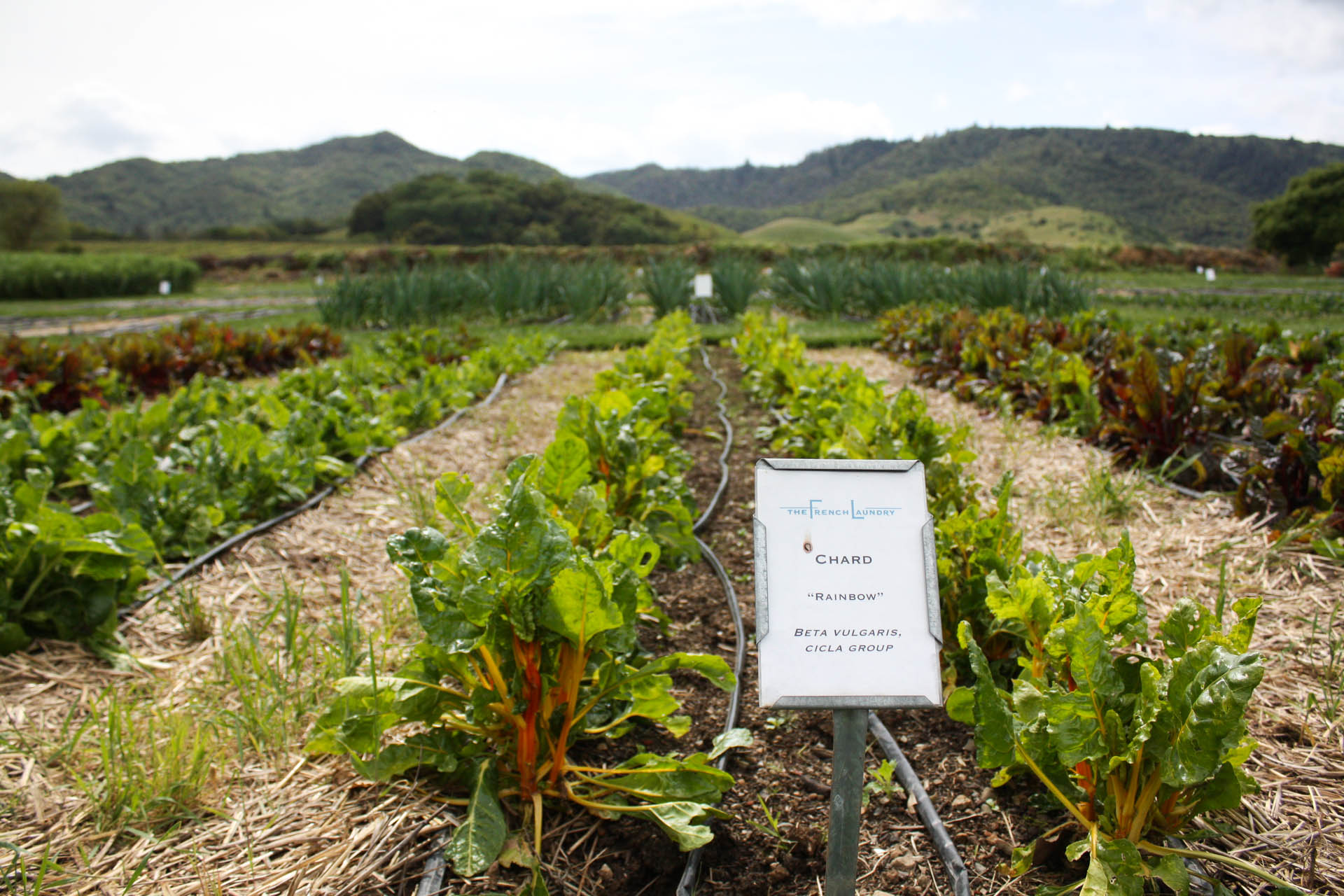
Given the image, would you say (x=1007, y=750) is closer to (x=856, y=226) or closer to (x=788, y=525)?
(x=788, y=525)

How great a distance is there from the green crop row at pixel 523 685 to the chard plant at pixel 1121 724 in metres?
0.53

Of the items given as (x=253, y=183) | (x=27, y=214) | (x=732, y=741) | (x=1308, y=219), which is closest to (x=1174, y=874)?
(x=732, y=741)

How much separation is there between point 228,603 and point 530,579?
166cm

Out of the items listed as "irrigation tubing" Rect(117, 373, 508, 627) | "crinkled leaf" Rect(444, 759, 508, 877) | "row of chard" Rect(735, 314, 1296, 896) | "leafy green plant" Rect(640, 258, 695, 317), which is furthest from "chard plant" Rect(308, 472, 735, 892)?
"leafy green plant" Rect(640, 258, 695, 317)

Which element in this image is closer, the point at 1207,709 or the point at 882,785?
the point at 1207,709

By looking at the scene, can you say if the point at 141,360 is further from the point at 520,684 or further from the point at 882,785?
the point at 882,785

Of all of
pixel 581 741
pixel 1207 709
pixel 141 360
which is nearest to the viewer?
pixel 1207 709

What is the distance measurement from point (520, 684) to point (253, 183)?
13824 centimetres

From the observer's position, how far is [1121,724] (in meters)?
1.14

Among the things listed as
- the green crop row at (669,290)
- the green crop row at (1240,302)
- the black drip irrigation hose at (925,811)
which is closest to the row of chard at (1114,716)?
the black drip irrigation hose at (925,811)

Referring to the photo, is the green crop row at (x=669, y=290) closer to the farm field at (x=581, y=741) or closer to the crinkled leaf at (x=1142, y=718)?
the farm field at (x=581, y=741)

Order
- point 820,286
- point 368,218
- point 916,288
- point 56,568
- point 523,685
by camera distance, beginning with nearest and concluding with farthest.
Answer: point 523,685, point 56,568, point 916,288, point 820,286, point 368,218

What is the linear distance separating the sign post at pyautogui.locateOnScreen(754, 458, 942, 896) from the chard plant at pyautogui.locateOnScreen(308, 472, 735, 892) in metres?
0.30

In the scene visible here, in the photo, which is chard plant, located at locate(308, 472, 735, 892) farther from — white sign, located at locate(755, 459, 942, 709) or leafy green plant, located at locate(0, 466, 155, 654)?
leafy green plant, located at locate(0, 466, 155, 654)
